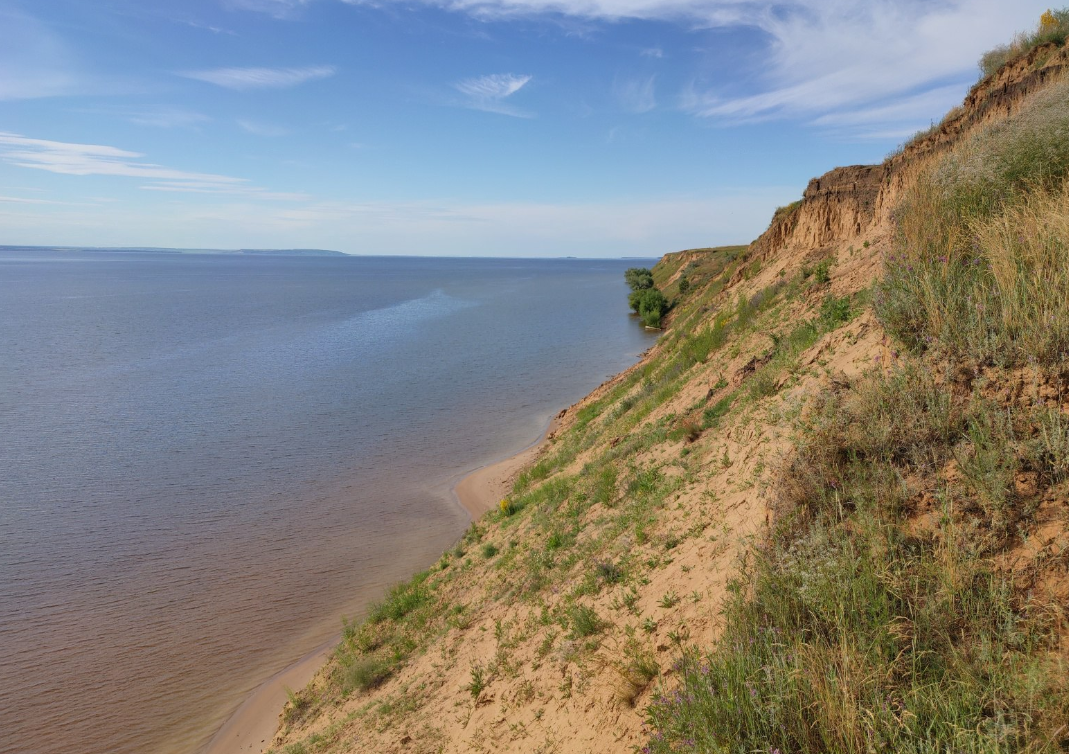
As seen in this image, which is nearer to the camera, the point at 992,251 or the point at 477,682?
the point at 992,251

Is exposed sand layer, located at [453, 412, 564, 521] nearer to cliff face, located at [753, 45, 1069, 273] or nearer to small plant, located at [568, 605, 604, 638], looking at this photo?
small plant, located at [568, 605, 604, 638]

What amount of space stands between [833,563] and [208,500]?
59.3 feet

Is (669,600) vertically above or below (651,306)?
below

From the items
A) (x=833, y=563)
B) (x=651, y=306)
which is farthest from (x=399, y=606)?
(x=651, y=306)

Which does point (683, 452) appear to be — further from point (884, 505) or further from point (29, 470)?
point (29, 470)

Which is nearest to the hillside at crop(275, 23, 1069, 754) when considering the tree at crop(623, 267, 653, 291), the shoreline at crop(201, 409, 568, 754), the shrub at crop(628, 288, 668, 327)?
the shoreline at crop(201, 409, 568, 754)

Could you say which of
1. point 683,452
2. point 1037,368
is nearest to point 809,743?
point 1037,368

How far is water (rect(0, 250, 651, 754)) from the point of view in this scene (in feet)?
35.8

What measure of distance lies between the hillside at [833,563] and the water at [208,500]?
320cm

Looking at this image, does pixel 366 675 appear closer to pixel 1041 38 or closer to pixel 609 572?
pixel 609 572

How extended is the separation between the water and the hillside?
126 inches

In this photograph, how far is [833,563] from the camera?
13.1ft

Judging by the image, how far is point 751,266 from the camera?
21016 millimetres


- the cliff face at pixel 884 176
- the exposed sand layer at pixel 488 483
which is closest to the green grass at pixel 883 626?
the cliff face at pixel 884 176
